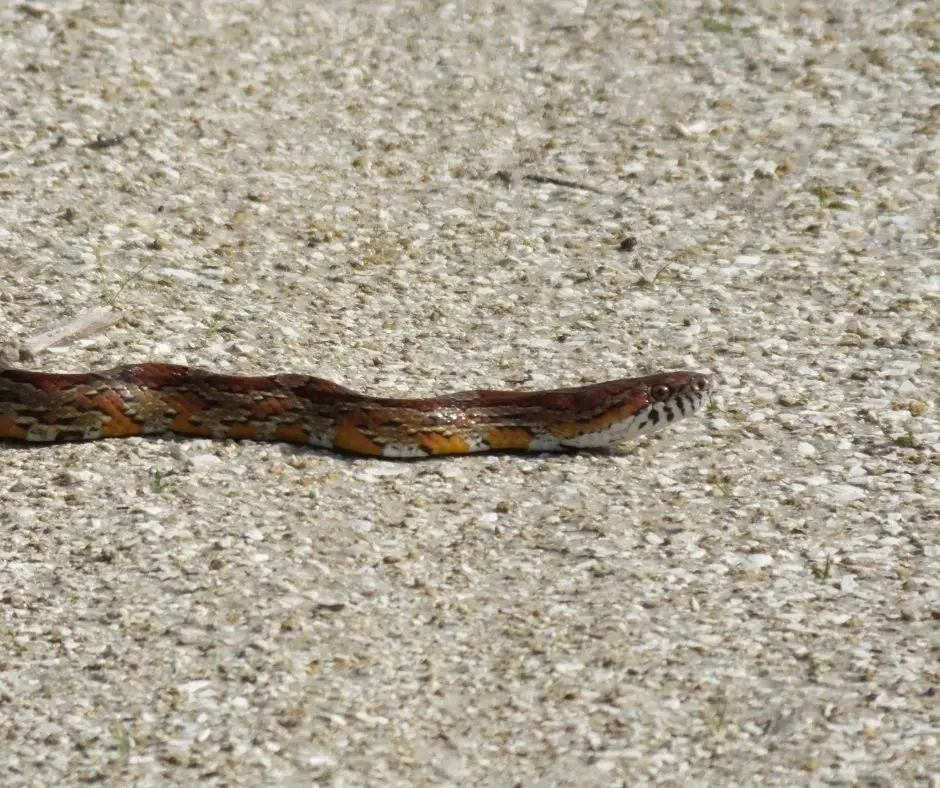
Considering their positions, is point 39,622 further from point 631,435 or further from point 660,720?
point 631,435

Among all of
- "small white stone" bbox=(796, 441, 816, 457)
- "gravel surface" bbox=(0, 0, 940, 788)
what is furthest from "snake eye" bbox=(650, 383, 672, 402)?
"small white stone" bbox=(796, 441, 816, 457)

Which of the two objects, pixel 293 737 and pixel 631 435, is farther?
pixel 631 435

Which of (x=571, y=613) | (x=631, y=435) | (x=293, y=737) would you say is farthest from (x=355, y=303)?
(x=293, y=737)

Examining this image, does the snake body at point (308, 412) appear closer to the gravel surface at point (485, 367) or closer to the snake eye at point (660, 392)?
the snake eye at point (660, 392)

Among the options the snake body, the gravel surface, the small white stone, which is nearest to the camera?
the gravel surface

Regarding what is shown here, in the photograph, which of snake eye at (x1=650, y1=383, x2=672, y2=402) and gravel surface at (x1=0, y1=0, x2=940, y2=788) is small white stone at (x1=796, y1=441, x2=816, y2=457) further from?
snake eye at (x1=650, y1=383, x2=672, y2=402)

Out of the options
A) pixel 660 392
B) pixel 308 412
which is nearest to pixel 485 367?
pixel 660 392
